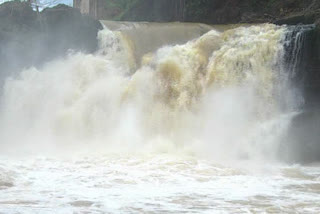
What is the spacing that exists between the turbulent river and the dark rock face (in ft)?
1.28

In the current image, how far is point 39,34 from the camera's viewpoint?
14039 mm

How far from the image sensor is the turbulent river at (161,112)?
Result: 939 cm

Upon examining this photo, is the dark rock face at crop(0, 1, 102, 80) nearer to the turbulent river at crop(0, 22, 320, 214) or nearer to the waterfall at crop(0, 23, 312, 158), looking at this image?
the turbulent river at crop(0, 22, 320, 214)

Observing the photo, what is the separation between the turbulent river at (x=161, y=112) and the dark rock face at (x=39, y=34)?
390 millimetres

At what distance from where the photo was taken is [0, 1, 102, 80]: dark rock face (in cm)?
1339

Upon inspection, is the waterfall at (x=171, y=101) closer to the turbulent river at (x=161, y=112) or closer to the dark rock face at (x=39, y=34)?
the turbulent river at (x=161, y=112)

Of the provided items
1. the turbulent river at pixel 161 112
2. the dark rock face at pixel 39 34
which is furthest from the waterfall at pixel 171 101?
the dark rock face at pixel 39 34

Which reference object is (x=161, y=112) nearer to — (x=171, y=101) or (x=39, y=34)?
(x=171, y=101)

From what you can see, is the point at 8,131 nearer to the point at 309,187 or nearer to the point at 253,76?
the point at 253,76

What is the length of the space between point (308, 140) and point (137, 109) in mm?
4299

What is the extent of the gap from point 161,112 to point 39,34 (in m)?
4.68

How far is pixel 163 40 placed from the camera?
14.7m

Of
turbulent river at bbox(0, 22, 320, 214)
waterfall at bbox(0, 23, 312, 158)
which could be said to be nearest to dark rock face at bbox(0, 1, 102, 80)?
turbulent river at bbox(0, 22, 320, 214)

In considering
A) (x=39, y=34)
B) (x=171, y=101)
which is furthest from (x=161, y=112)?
(x=39, y=34)
